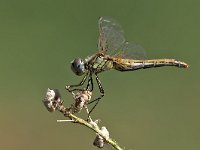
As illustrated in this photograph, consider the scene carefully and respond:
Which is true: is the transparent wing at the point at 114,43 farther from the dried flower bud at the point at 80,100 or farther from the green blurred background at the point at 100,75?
the green blurred background at the point at 100,75

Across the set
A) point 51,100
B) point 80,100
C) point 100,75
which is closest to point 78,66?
point 80,100

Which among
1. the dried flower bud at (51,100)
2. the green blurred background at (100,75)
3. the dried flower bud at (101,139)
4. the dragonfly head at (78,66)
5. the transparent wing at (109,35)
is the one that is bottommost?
the dried flower bud at (101,139)

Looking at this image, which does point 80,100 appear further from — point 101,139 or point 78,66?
point 78,66

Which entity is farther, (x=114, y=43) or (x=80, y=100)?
(x=114, y=43)

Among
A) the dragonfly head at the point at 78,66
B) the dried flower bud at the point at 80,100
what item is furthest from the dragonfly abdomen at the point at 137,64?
the dried flower bud at the point at 80,100

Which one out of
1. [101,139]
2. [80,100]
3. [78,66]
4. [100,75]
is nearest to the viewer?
[101,139]

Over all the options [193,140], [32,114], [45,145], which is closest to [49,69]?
[32,114]

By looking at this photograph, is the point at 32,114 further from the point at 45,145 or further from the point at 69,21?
the point at 69,21
